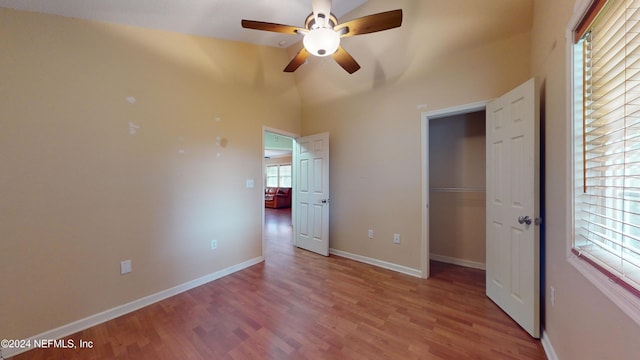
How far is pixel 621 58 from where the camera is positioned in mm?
975

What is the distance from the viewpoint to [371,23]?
1.67 meters

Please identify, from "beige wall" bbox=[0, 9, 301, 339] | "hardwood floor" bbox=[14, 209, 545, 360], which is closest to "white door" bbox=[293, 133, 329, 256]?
"hardwood floor" bbox=[14, 209, 545, 360]

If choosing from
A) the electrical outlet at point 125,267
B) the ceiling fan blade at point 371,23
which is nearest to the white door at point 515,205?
the ceiling fan blade at point 371,23

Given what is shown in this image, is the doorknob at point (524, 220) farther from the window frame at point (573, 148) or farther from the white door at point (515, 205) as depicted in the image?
the window frame at point (573, 148)

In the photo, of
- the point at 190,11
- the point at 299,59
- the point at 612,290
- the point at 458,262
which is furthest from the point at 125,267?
the point at 458,262

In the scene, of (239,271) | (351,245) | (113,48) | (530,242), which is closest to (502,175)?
(530,242)

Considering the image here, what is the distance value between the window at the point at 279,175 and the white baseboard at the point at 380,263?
6622 mm

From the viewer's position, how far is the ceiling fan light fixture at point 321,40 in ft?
5.31

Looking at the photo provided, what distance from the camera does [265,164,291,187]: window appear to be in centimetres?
995

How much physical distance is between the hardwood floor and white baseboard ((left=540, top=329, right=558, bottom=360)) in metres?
0.04

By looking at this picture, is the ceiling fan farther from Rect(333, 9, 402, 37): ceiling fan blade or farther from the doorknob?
the doorknob

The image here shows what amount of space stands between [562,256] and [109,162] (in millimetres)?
3473

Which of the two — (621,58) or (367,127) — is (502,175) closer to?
(621,58)

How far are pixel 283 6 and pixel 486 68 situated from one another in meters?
2.13
